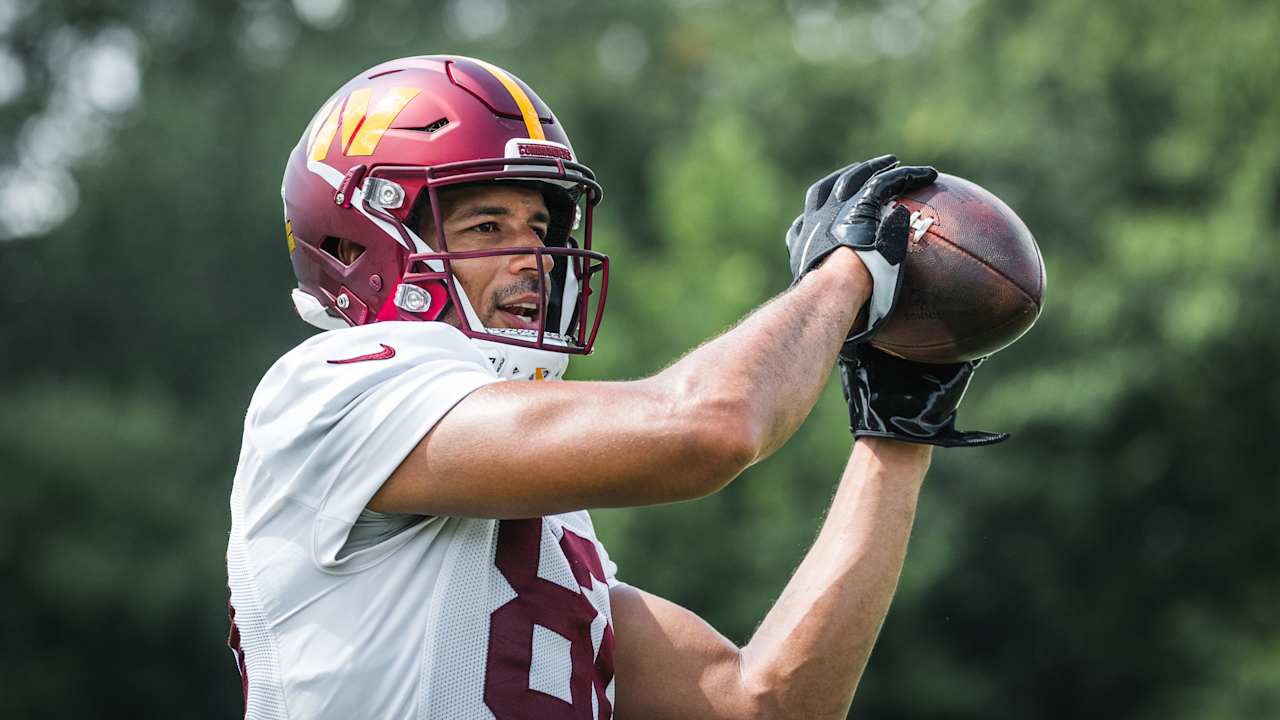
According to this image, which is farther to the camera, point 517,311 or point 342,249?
point 342,249

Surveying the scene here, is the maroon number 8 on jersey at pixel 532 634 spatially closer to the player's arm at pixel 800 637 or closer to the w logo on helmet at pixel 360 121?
the player's arm at pixel 800 637

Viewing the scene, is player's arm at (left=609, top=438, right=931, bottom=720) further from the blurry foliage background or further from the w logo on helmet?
the blurry foliage background

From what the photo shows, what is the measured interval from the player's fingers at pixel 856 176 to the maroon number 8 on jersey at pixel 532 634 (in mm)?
844

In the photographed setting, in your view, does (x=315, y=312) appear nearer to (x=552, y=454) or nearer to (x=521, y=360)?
(x=521, y=360)

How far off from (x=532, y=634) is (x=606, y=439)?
1.46 ft

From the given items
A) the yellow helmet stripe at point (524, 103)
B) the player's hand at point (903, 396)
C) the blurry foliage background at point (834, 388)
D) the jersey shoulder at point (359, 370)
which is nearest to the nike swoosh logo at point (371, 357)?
the jersey shoulder at point (359, 370)

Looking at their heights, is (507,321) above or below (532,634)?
above

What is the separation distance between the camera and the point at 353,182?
2789mm

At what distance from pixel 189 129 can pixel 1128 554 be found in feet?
46.1

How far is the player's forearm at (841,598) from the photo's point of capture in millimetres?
2871

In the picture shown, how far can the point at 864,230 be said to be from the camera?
8.59ft

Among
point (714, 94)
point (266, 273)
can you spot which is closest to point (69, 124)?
point (266, 273)

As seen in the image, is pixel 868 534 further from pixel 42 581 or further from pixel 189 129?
pixel 189 129

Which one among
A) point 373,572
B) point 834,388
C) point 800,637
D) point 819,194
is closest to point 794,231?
point 819,194
